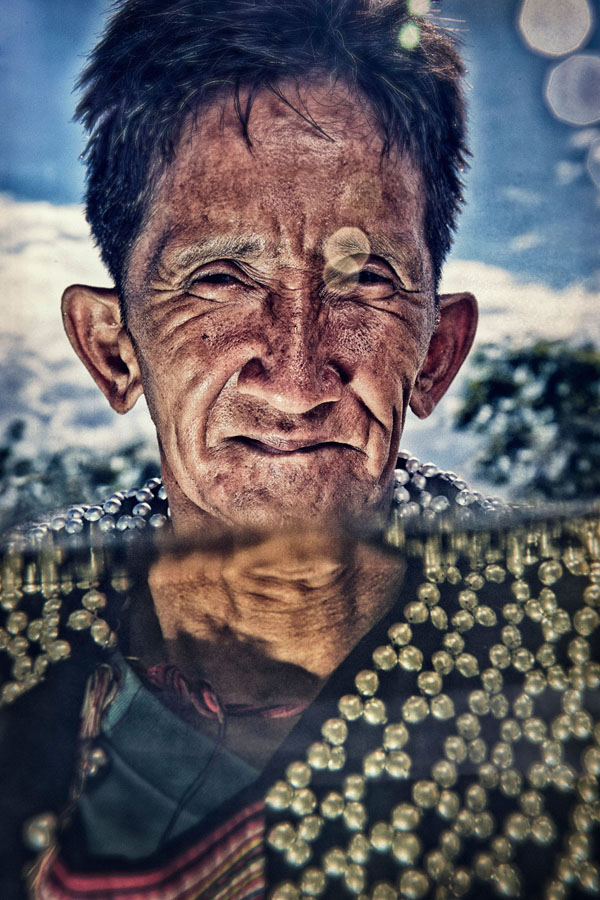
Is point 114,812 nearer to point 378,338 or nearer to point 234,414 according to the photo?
point 234,414

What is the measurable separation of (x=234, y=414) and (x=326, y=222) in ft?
1.23

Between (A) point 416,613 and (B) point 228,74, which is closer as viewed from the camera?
(A) point 416,613

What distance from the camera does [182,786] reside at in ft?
3.13

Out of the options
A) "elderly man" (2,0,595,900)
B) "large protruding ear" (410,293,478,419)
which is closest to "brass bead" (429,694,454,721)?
"elderly man" (2,0,595,900)

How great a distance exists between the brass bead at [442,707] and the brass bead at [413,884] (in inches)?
7.7

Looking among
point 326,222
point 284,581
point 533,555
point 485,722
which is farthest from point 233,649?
point 326,222

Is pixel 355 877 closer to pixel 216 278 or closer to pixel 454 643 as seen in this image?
pixel 454 643

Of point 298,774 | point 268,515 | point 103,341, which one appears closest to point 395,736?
point 298,774

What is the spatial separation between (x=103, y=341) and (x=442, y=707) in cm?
96

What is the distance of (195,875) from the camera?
0.91 m

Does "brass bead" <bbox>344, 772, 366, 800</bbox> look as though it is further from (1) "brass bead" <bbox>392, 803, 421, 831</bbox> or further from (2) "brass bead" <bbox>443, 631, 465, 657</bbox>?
(2) "brass bead" <bbox>443, 631, 465, 657</bbox>

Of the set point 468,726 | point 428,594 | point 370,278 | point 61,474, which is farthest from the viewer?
point 61,474

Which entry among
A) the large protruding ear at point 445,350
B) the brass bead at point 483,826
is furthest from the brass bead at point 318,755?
the large protruding ear at point 445,350

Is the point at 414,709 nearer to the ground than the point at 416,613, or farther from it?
nearer to the ground
